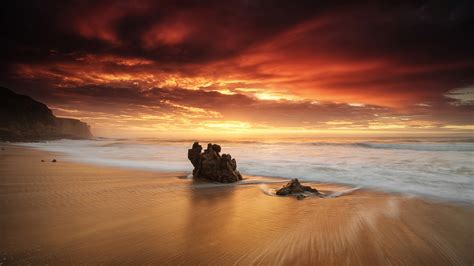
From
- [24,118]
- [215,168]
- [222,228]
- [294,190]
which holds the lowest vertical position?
[222,228]

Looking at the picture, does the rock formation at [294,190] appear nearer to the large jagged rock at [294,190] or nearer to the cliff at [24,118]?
the large jagged rock at [294,190]

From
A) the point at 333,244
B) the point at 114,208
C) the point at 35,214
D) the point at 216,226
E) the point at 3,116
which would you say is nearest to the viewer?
the point at 333,244

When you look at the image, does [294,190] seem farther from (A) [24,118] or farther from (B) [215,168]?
(A) [24,118]

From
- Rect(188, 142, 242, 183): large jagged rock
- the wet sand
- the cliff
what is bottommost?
the wet sand

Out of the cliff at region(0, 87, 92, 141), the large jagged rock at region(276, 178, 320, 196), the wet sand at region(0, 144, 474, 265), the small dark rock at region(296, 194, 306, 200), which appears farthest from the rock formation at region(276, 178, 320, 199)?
the cliff at region(0, 87, 92, 141)

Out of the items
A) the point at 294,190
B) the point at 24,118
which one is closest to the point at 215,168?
the point at 294,190

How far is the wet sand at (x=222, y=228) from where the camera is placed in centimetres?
357

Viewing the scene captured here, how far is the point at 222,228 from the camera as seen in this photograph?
4738mm

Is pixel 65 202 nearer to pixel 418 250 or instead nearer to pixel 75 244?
pixel 75 244

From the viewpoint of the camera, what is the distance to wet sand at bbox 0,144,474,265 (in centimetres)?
357

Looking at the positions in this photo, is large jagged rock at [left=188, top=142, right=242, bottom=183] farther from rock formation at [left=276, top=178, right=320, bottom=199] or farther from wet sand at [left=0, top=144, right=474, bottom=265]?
rock formation at [left=276, top=178, right=320, bottom=199]

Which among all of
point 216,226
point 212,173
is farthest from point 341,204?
point 212,173

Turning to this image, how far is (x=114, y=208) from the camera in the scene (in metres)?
5.78

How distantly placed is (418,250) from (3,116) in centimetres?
7435
